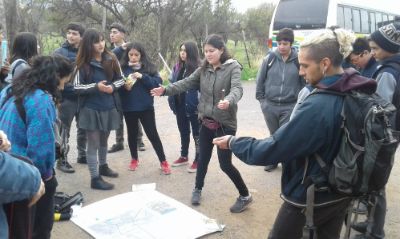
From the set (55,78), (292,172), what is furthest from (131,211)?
(292,172)

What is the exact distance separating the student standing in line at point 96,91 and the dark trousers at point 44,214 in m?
1.53

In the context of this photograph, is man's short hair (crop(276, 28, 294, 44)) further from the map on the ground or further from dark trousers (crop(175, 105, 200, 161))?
the map on the ground

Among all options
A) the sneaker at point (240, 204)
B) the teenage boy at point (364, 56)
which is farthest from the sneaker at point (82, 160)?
the teenage boy at point (364, 56)

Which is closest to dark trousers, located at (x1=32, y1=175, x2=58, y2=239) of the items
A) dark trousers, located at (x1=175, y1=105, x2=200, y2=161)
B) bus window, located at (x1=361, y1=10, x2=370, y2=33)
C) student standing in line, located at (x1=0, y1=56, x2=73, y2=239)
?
student standing in line, located at (x1=0, y1=56, x2=73, y2=239)

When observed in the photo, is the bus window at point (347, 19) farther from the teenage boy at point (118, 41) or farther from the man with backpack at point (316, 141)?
the man with backpack at point (316, 141)

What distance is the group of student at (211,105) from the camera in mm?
2018

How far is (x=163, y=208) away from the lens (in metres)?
3.89

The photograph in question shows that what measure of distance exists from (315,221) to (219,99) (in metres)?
1.85

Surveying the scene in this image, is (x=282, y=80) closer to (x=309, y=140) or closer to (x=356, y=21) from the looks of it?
(x=309, y=140)

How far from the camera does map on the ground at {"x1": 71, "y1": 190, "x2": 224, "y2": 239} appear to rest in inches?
134

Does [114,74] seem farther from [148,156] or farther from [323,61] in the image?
A: [323,61]

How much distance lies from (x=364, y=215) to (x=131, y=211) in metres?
2.32

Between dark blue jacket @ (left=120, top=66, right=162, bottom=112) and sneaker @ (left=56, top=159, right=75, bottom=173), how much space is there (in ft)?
3.60

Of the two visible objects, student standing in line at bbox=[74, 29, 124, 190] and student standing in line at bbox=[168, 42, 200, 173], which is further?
student standing in line at bbox=[168, 42, 200, 173]
